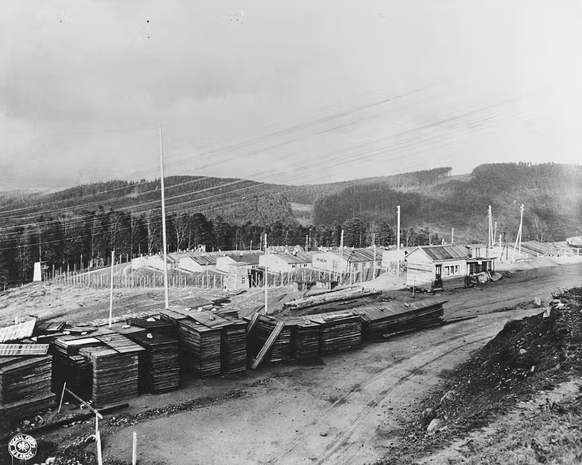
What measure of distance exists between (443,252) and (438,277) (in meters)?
3.19

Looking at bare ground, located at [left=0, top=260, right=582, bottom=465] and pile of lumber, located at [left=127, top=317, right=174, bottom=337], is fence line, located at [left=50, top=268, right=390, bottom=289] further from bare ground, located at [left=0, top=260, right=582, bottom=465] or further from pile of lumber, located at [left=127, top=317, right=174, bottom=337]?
pile of lumber, located at [left=127, top=317, right=174, bottom=337]

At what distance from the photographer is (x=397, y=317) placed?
21438 millimetres

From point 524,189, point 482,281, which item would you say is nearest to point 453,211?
point 524,189

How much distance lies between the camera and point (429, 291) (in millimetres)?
34375

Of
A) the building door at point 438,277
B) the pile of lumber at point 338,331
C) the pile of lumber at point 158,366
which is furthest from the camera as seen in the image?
the building door at point 438,277

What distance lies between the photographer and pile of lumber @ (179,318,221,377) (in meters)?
15.3

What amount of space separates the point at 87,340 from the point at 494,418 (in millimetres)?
11681

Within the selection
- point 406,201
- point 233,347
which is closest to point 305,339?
point 233,347

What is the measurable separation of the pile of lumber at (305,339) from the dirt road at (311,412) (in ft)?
2.50

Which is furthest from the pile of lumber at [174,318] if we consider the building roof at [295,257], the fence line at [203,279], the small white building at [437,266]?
the building roof at [295,257]

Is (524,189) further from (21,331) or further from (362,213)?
(21,331)

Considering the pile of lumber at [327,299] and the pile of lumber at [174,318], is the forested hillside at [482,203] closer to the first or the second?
the pile of lumber at [327,299]

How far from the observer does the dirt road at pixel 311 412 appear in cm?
1066

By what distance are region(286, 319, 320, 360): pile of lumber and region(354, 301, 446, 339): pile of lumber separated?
3.09 metres
